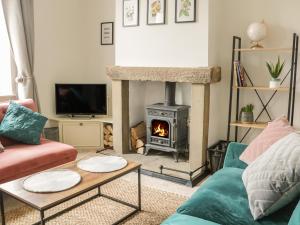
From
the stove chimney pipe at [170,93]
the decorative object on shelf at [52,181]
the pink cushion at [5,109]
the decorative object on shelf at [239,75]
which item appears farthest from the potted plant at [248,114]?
the pink cushion at [5,109]

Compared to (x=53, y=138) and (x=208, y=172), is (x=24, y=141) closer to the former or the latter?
(x=53, y=138)

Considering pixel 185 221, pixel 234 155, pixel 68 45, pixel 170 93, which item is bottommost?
pixel 185 221

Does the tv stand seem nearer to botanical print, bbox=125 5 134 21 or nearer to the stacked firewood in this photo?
the stacked firewood

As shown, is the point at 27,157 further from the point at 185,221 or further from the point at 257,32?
the point at 257,32

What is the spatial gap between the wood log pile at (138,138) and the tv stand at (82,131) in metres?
0.37

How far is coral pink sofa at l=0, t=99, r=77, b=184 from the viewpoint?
2.57m

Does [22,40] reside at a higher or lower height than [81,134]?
higher

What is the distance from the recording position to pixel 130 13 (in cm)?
378

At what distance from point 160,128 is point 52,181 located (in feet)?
6.51

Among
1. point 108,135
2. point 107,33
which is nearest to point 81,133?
point 108,135

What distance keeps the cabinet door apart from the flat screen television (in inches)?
8.3

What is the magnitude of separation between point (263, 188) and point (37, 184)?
1.44 meters

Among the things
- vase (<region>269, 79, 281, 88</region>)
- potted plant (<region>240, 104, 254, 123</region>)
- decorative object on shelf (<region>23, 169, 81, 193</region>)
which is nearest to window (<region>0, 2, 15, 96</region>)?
decorative object on shelf (<region>23, 169, 81, 193</region>)

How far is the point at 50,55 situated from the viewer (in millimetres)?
4383
